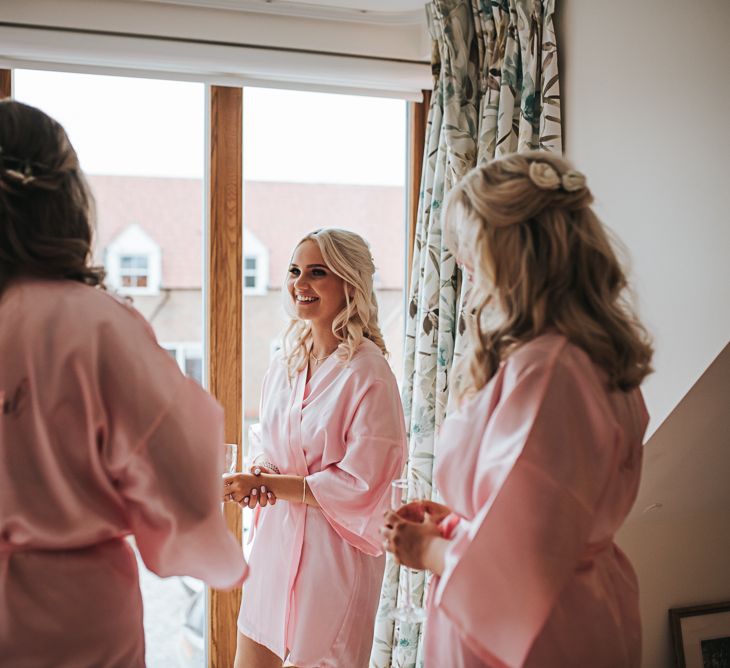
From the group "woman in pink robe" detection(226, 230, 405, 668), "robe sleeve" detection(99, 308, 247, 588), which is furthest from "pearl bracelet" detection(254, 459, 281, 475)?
"robe sleeve" detection(99, 308, 247, 588)

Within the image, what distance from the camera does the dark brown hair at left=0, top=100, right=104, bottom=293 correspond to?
117cm

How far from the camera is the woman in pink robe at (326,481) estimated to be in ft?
6.70

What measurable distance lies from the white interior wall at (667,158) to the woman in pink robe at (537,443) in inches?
19.6

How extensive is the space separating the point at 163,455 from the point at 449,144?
5.62ft

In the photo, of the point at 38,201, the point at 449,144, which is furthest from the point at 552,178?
the point at 449,144

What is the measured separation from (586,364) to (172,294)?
1.94 metres

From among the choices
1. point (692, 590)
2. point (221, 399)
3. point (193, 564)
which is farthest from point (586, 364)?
point (221, 399)

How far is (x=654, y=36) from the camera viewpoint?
6.17 ft

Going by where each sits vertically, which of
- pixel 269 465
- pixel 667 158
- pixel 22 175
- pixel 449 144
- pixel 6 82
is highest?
pixel 6 82

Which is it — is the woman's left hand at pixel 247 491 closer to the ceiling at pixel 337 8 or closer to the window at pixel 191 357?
the window at pixel 191 357

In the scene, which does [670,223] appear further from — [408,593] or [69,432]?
[69,432]

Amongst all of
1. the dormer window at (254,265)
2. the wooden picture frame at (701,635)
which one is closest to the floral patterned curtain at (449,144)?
the dormer window at (254,265)

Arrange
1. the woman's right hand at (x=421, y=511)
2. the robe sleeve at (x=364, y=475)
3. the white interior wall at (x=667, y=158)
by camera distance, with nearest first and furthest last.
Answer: the woman's right hand at (x=421, y=511) → the white interior wall at (x=667, y=158) → the robe sleeve at (x=364, y=475)

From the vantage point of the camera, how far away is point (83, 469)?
1.18m
